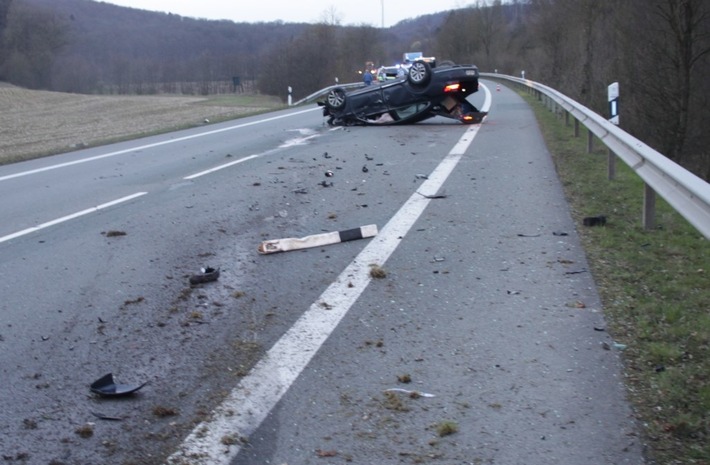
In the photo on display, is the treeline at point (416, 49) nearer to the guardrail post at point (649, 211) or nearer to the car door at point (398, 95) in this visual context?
the car door at point (398, 95)

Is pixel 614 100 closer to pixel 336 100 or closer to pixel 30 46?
pixel 336 100

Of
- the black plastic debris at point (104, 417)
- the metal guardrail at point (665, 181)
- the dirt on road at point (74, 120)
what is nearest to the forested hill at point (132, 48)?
the dirt on road at point (74, 120)

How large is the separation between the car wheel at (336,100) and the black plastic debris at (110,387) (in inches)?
627

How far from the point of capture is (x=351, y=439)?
12.3 feet

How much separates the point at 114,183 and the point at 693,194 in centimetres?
845

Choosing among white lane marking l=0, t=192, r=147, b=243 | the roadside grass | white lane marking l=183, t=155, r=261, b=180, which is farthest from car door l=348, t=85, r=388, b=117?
the roadside grass

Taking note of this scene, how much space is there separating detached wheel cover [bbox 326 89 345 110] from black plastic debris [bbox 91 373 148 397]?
627 inches

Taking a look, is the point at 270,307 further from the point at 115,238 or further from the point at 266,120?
the point at 266,120

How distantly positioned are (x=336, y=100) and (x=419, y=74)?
8.46ft

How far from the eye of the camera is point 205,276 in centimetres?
629

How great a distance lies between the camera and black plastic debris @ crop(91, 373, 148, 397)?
4.28 meters

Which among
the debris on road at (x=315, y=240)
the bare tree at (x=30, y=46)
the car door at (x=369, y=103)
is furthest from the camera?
the bare tree at (x=30, y=46)

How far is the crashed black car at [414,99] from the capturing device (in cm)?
1833

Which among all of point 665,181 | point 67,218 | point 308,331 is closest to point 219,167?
point 67,218
